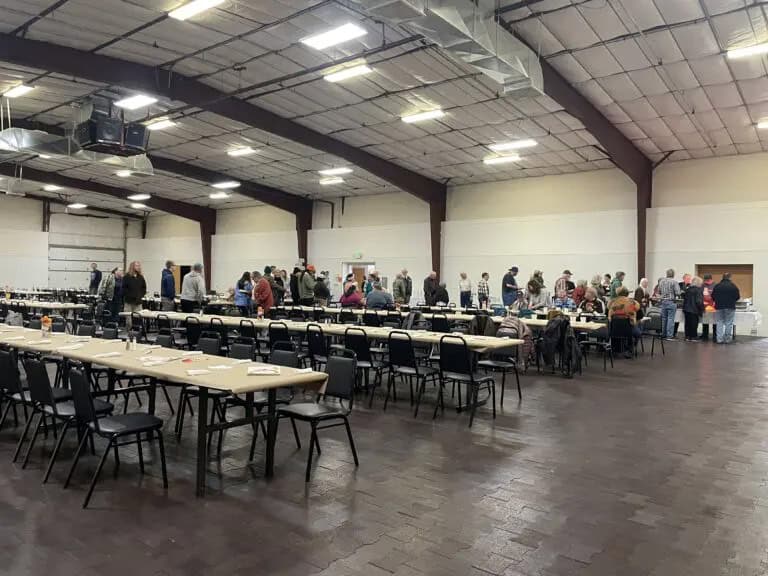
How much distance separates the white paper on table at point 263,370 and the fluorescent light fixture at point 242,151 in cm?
1105

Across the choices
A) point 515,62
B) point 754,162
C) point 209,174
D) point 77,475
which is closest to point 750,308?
point 754,162

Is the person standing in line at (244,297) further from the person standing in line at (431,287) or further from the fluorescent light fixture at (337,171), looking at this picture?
the fluorescent light fixture at (337,171)

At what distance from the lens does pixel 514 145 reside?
12.6m

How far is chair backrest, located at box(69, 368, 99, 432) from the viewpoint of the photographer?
3281mm

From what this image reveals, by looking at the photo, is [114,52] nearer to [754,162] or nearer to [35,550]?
[35,550]

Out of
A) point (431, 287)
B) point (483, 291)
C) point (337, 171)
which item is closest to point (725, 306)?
point (483, 291)

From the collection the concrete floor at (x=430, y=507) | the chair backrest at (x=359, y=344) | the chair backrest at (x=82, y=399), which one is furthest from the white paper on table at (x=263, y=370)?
the chair backrest at (x=359, y=344)

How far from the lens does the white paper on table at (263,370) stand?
3.73m

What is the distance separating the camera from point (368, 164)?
46.1 ft

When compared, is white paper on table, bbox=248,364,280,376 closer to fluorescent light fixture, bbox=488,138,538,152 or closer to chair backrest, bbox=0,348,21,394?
chair backrest, bbox=0,348,21,394

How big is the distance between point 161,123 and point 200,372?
385 inches

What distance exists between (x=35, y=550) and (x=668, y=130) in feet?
40.4

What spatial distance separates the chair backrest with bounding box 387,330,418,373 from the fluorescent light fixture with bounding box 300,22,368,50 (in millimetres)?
4044

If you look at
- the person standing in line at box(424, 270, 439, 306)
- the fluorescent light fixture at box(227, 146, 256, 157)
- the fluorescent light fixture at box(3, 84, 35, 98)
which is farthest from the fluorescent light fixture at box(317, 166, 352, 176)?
the fluorescent light fixture at box(3, 84, 35, 98)
